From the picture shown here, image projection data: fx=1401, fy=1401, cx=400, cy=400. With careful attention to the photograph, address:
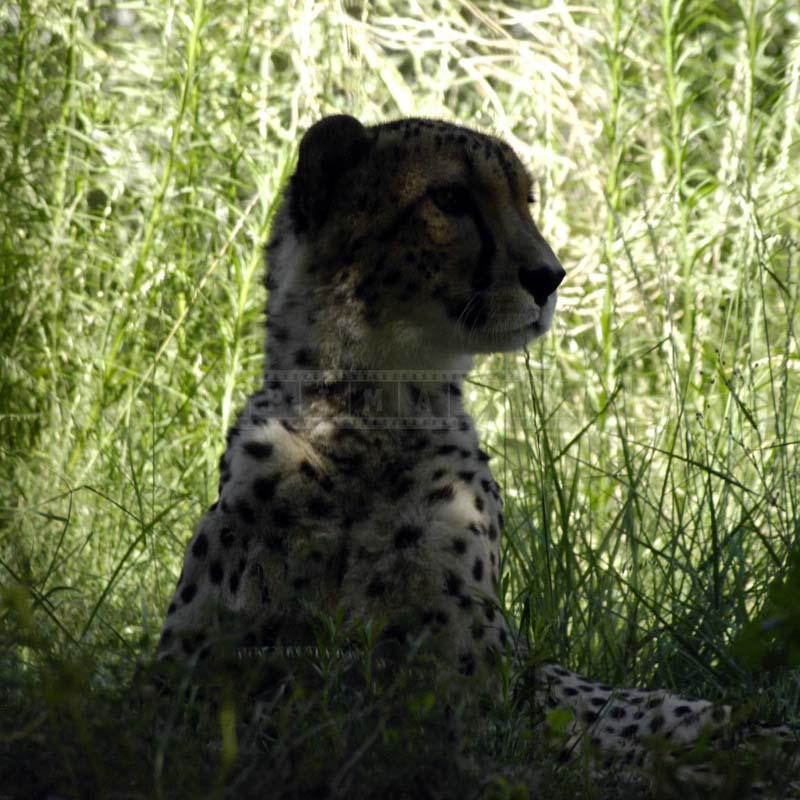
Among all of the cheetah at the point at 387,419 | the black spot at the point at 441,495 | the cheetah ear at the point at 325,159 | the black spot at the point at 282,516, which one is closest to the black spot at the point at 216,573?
the cheetah at the point at 387,419

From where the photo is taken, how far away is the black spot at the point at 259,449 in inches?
90.4

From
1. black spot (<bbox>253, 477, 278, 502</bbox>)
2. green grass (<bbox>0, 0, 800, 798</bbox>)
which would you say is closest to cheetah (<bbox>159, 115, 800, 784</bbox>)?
black spot (<bbox>253, 477, 278, 502</bbox>)

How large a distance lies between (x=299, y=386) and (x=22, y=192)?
225 centimetres

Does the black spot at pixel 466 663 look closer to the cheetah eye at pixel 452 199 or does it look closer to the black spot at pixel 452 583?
the black spot at pixel 452 583

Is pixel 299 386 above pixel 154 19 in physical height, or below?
below

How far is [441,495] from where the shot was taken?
2314 mm

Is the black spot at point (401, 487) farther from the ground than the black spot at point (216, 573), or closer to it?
farther from the ground

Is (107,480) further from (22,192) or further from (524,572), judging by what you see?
(524,572)

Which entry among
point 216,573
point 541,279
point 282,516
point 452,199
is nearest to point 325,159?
point 452,199

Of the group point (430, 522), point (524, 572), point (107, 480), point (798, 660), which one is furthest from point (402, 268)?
point (107, 480)

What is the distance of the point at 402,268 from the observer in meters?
2.44

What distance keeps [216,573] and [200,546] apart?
67mm

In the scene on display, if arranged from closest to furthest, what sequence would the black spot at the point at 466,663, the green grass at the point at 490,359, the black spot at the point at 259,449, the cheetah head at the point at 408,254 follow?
the black spot at the point at 466,663
the black spot at the point at 259,449
the cheetah head at the point at 408,254
the green grass at the point at 490,359

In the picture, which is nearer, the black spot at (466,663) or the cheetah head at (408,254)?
the black spot at (466,663)
